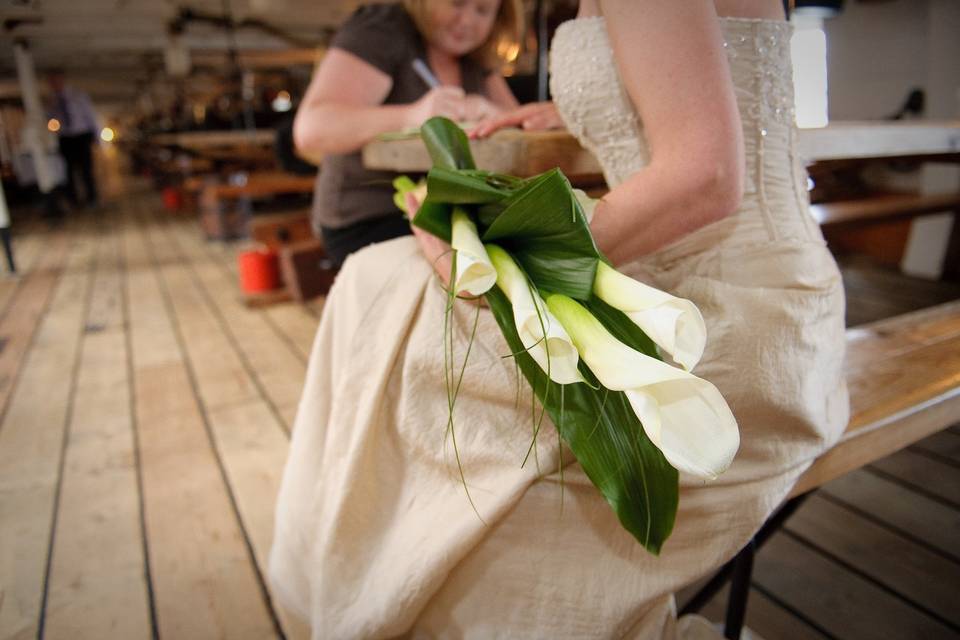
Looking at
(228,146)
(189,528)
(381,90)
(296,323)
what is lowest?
(189,528)

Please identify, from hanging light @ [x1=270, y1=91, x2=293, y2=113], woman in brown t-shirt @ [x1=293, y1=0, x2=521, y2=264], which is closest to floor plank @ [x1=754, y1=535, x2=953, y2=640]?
woman in brown t-shirt @ [x1=293, y1=0, x2=521, y2=264]

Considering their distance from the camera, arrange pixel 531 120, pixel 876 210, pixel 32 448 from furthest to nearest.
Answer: pixel 876 210, pixel 32 448, pixel 531 120

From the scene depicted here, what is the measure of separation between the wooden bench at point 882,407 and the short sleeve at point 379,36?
99 centimetres

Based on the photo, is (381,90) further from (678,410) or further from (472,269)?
(678,410)

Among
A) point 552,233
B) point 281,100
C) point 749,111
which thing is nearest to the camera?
point 552,233

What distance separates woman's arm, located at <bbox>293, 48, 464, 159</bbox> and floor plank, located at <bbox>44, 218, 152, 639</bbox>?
2.93 ft

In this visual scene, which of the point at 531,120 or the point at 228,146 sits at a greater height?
the point at 228,146

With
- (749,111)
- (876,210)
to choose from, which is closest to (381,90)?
(749,111)

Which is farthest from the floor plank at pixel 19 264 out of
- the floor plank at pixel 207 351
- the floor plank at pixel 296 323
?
the floor plank at pixel 296 323

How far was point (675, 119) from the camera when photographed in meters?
0.56

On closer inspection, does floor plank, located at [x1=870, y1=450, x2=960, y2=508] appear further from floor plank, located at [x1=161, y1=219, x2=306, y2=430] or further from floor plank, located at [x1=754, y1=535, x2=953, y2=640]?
floor plank, located at [x1=161, y1=219, x2=306, y2=430]

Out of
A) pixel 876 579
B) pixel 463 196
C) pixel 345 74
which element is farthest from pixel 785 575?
pixel 345 74

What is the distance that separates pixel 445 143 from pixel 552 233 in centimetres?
23

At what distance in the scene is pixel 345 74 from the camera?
44.7 inches
